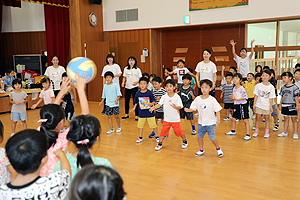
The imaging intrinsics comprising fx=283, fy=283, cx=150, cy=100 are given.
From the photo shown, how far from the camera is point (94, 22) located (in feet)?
32.1

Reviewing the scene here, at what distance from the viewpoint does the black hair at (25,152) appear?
138 cm

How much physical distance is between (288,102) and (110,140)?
10.5 feet

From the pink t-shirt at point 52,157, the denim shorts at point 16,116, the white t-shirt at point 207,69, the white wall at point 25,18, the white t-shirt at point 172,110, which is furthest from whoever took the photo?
the white wall at point 25,18

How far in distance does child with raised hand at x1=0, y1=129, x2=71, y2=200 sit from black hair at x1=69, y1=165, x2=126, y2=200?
1.36 feet

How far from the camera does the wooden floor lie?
9.96ft

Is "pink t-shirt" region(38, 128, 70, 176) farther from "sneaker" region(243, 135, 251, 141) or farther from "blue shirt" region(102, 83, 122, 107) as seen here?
"sneaker" region(243, 135, 251, 141)

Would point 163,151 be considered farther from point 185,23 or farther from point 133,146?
point 185,23

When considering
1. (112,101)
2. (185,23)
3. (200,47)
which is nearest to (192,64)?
(200,47)

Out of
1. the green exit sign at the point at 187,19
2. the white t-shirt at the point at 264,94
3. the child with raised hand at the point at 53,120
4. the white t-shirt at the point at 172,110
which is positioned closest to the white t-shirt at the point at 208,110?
the white t-shirt at the point at 172,110

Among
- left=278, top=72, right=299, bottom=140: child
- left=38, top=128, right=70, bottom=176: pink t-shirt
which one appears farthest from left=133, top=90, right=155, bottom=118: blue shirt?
left=38, top=128, right=70, bottom=176: pink t-shirt

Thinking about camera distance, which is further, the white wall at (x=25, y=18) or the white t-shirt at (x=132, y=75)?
the white wall at (x=25, y=18)

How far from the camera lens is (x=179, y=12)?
8625mm

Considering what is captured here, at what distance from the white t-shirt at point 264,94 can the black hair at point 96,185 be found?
4403 millimetres

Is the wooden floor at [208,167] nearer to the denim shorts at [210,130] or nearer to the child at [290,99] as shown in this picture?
the denim shorts at [210,130]
